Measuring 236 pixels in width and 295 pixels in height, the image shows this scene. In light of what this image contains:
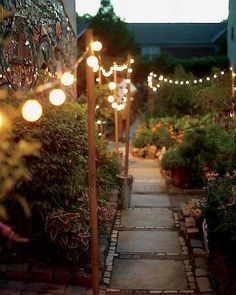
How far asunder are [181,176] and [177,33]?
115 feet

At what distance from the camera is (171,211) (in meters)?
8.28

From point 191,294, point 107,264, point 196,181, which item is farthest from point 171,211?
point 191,294

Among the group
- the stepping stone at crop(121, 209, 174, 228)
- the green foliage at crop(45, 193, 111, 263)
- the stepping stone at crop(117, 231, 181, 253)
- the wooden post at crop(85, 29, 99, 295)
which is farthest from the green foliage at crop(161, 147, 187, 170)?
the wooden post at crop(85, 29, 99, 295)

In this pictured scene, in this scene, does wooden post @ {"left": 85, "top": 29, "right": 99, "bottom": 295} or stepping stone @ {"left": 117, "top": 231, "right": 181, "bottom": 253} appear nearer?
wooden post @ {"left": 85, "top": 29, "right": 99, "bottom": 295}

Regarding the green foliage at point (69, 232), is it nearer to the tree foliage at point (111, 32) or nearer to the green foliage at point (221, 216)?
the green foliage at point (221, 216)

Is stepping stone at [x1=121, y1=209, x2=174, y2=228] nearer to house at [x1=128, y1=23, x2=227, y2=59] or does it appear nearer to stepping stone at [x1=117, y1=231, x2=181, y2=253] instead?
stepping stone at [x1=117, y1=231, x2=181, y2=253]

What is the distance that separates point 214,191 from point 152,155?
874 centimetres

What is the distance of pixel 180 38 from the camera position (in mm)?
41969

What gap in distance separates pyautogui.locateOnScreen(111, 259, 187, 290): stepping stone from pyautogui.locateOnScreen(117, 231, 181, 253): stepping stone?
0.39 m

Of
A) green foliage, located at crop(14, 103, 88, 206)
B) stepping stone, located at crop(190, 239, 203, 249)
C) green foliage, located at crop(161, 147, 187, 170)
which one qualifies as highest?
green foliage, located at crop(14, 103, 88, 206)

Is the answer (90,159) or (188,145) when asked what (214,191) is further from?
(188,145)

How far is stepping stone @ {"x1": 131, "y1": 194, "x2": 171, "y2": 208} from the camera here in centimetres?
873

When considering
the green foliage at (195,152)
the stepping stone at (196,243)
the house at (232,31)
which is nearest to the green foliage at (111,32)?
the house at (232,31)

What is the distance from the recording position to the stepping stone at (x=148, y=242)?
6348 mm
